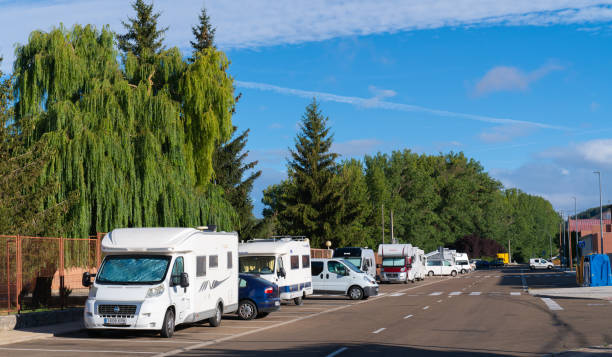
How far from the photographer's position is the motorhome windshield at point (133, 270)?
17141 mm

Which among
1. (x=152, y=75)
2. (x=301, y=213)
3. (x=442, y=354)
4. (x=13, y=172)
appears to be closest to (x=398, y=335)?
(x=442, y=354)

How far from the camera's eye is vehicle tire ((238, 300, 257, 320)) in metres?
22.6

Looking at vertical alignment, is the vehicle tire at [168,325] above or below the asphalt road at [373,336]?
above

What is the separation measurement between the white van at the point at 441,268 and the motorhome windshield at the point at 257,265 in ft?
171

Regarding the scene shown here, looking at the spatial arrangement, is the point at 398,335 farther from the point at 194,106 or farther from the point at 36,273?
the point at 194,106

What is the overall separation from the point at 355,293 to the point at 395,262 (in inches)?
840

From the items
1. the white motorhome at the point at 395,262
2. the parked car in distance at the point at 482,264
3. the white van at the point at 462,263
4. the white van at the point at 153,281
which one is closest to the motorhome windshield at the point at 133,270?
the white van at the point at 153,281

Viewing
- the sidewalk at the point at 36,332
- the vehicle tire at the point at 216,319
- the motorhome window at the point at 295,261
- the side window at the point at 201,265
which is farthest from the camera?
the motorhome window at the point at 295,261

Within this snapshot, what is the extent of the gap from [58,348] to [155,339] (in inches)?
94.6

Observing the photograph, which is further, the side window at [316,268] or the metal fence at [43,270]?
the side window at [316,268]

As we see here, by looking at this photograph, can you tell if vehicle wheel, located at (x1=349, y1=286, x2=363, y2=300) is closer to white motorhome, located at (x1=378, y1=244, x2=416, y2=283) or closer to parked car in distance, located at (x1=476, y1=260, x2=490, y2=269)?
white motorhome, located at (x1=378, y1=244, x2=416, y2=283)

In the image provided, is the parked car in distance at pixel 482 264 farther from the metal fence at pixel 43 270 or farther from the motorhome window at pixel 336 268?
the metal fence at pixel 43 270

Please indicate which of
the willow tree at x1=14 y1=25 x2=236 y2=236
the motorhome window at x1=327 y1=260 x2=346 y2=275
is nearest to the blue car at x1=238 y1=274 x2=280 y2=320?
the willow tree at x1=14 y1=25 x2=236 y2=236

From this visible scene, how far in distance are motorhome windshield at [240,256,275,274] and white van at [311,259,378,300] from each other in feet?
28.7
